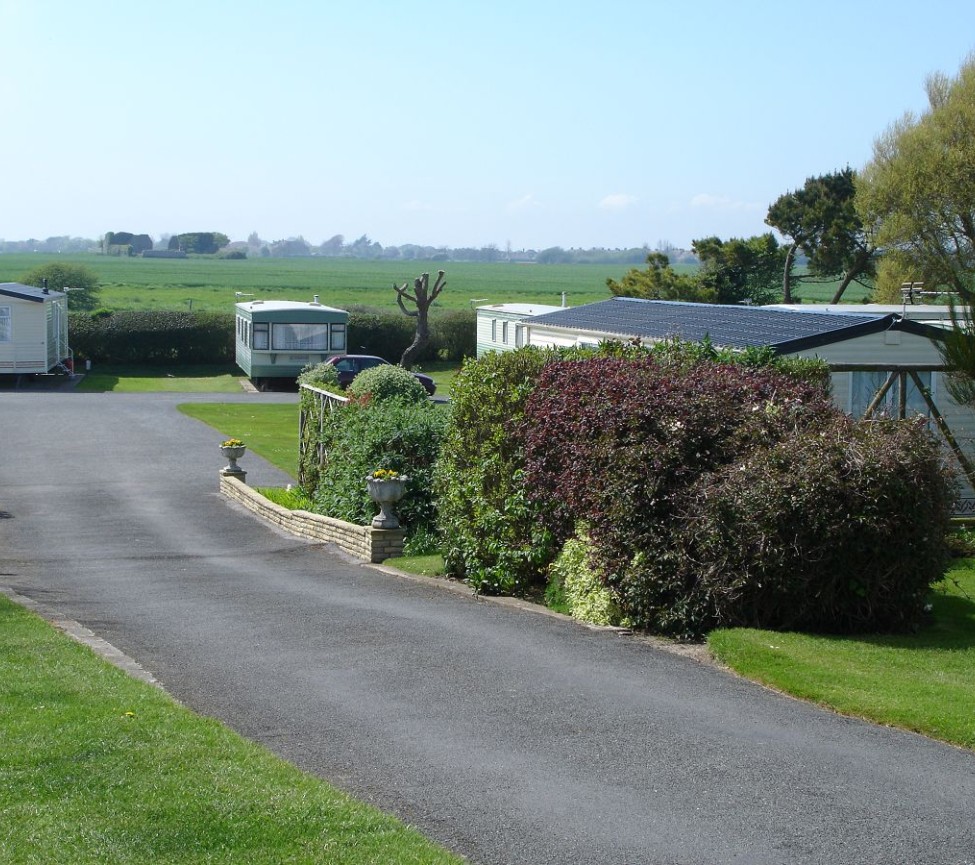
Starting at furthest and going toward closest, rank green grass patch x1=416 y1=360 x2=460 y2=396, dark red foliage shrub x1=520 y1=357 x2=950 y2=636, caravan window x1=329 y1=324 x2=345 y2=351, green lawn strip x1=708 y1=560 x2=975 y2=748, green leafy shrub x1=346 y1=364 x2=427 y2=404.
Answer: green grass patch x1=416 y1=360 x2=460 y2=396
caravan window x1=329 y1=324 x2=345 y2=351
green leafy shrub x1=346 y1=364 x2=427 y2=404
dark red foliage shrub x1=520 y1=357 x2=950 y2=636
green lawn strip x1=708 y1=560 x2=975 y2=748

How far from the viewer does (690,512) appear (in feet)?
30.8

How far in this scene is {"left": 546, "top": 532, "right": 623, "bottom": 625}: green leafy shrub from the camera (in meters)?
10.1

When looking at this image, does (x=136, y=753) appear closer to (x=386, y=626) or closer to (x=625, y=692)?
(x=625, y=692)

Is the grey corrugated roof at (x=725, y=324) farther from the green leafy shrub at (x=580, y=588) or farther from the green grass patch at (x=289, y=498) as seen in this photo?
the green grass patch at (x=289, y=498)

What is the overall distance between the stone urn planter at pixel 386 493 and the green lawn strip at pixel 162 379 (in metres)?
27.6

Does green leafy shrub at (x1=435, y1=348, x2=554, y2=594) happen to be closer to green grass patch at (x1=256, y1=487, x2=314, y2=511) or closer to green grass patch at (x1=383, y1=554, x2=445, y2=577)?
green grass patch at (x1=383, y1=554, x2=445, y2=577)

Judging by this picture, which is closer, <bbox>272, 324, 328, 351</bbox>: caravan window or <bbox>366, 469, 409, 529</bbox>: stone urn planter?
<bbox>366, 469, 409, 529</bbox>: stone urn planter

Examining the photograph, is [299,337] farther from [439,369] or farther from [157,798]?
[157,798]

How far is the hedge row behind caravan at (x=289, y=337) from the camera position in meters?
41.1

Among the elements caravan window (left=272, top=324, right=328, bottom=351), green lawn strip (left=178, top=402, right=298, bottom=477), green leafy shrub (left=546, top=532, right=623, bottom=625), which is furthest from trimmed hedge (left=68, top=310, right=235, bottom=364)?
green leafy shrub (left=546, top=532, right=623, bottom=625)

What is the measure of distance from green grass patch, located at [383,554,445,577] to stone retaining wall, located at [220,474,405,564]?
0.21m

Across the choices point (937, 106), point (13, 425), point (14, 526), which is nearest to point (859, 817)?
point (14, 526)

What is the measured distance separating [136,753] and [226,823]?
3.57 ft

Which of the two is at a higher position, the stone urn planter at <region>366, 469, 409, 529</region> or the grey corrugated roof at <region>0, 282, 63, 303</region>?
the grey corrugated roof at <region>0, 282, 63, 303</region>
